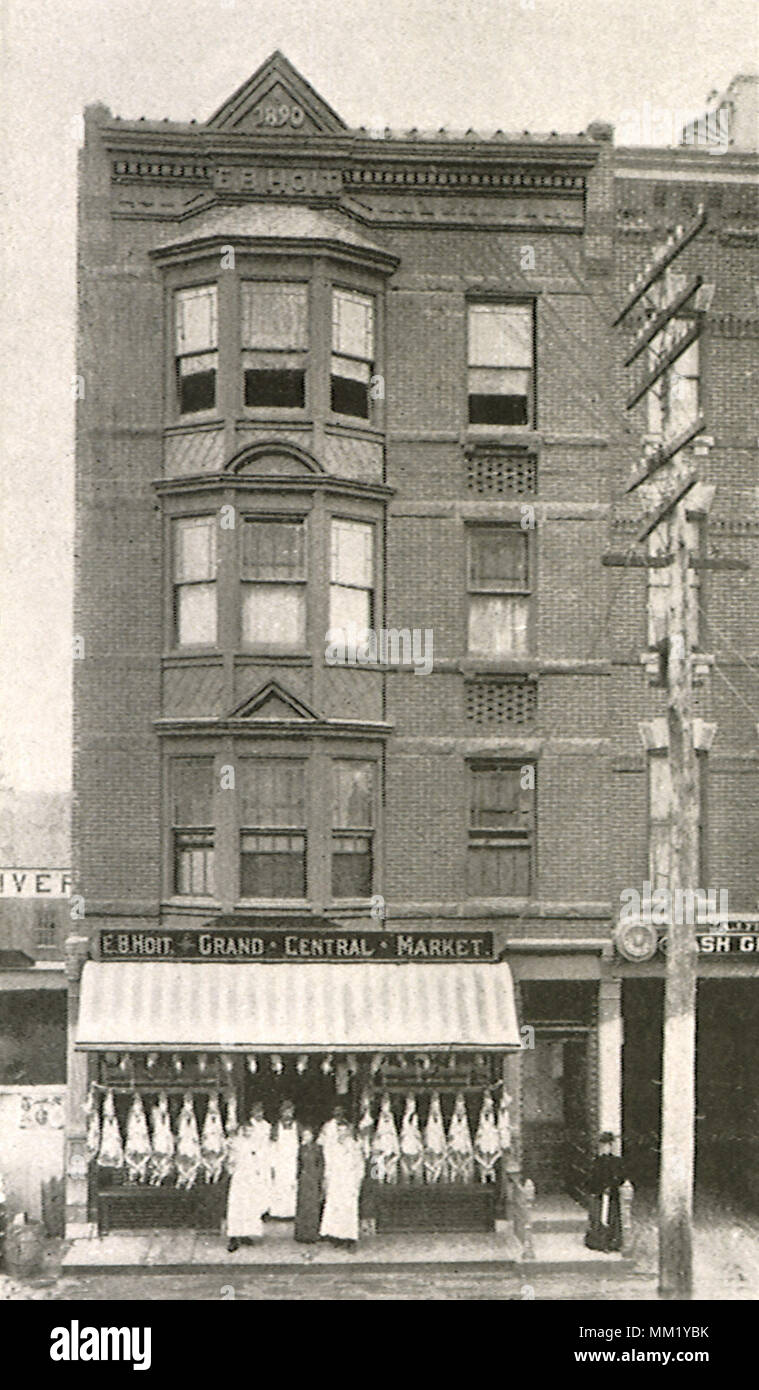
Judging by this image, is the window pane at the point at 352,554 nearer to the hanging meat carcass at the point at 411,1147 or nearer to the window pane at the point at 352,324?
the window pane at the point at 352,324

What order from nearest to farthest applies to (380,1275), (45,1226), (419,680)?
(380,1275)
(45,1226)
(419,680)

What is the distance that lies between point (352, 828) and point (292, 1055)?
3.05 m

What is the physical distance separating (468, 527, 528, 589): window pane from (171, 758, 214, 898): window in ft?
14.9

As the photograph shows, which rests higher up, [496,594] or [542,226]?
[542,226]

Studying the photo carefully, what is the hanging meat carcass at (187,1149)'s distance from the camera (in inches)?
685

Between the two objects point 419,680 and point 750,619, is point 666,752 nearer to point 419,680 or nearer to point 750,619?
point 750,619

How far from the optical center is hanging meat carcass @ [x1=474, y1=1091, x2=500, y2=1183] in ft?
58.0

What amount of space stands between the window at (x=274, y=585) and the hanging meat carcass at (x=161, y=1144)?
6.05 metres

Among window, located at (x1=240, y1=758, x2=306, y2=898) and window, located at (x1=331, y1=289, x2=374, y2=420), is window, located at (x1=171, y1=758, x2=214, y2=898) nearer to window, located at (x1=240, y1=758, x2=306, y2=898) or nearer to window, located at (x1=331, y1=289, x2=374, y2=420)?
window, located at (x1=240, y1=758, x2=306, y2=898)

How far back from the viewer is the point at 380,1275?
54.4ft

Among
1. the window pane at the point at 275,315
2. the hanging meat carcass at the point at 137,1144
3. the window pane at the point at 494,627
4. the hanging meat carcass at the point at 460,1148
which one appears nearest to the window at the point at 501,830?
the window pane at the point at 494,627

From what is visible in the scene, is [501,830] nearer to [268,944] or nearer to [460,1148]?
[268,944]

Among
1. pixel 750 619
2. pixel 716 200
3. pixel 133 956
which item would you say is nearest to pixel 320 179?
pixel 716 200

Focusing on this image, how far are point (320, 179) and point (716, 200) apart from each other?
220 inches
